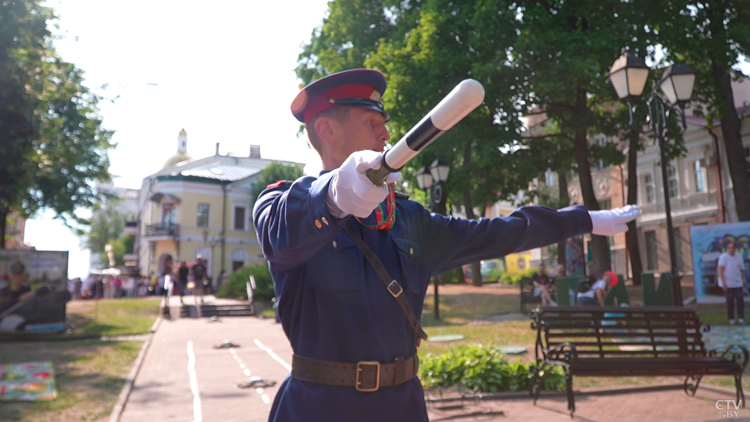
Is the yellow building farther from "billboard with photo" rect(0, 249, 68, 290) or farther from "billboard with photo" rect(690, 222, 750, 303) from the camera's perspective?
"billboard with photo" rect(690, 222, 750, 303)

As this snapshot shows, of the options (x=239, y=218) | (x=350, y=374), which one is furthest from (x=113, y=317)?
(x=239, y=218)

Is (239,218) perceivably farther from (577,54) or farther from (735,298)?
(735,298)

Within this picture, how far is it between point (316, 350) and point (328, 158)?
0.68 meters

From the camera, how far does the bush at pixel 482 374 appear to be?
7.74m

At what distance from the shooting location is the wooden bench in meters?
6.81

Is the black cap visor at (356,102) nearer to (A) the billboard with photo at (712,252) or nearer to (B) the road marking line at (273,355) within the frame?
(B) the road marking line at (273,355)

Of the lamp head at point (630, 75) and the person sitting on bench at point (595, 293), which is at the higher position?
the lamp head at point (630, 75)

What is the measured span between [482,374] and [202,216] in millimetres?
50018

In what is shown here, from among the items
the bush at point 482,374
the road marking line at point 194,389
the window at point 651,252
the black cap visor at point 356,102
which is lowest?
the road marking line at point 194,389

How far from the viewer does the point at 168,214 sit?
5466 cm

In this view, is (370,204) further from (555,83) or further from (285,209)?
(555,83)

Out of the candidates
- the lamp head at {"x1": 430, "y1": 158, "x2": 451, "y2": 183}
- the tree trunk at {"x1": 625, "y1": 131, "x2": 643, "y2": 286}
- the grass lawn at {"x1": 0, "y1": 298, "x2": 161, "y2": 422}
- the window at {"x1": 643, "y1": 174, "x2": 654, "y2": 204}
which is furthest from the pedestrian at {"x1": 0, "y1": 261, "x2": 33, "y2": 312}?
the window at {"x1": 643, "y1": 174, "x2": 654, "y2": 204}

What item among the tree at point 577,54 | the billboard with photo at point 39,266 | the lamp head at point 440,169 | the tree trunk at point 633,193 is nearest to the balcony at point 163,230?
the billboard with photo at point 39,266

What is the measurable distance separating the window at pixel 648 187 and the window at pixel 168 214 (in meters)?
37.4
